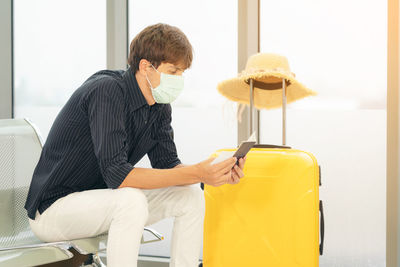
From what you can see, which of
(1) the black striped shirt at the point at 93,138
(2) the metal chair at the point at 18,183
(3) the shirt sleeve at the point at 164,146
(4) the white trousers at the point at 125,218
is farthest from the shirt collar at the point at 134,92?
(2) the metal chair at the point at 18,183

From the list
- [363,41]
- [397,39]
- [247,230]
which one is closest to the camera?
[247,230]

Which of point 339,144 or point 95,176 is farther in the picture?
point 339,144

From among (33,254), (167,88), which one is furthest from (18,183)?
(167,88)

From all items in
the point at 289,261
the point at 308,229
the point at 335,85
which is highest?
the point at 335,85

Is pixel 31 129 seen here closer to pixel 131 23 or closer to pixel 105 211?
pixel 105 211

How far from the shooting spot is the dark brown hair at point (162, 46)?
1.43m

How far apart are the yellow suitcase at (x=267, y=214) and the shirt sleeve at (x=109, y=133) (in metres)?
0.48

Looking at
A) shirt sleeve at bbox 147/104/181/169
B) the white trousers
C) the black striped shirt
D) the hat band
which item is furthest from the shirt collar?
the hat band

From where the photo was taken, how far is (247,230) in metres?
1.64

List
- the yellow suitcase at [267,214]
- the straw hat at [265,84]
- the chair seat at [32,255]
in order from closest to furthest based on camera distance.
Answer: the chair seat at [32,255]
the yellow suitcase at [267,214]
the straw hat at [265,84]

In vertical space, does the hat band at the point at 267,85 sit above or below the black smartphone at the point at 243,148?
above

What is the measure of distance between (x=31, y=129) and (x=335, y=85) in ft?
4.53

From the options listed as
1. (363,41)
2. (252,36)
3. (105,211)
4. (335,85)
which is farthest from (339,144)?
(105,211)

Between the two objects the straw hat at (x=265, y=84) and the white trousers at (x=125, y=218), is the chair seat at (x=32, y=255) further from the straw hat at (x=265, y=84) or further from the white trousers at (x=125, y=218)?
the straw hat at (x=265, y=84)
